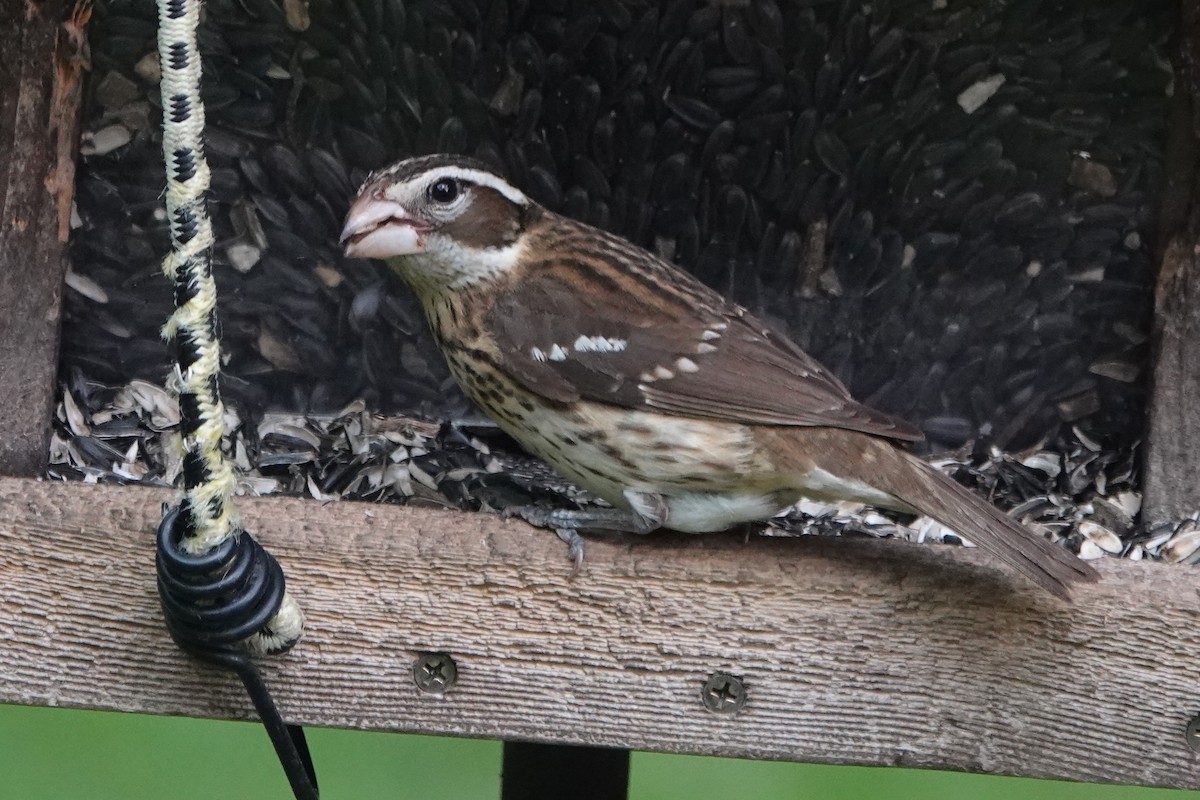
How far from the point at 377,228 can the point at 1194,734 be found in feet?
5.56

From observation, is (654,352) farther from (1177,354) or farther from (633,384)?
(1177,354)

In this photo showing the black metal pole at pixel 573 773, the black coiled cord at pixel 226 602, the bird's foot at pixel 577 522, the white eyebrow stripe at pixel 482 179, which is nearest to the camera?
the black coiled cord at pixel 226 602

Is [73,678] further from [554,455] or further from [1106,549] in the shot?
[1106,549]

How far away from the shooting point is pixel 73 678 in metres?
2.56

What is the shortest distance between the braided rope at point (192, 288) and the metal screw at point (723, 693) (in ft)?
2.80

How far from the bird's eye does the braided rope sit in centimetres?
94

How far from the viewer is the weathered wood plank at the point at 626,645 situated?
8.40ft

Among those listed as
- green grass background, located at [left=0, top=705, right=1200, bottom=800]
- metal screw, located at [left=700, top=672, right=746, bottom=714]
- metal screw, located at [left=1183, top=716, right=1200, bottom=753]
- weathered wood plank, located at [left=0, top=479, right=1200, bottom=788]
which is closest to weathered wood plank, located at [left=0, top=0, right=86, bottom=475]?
weathered wood plank, located at [left=0, top=479, right=1200, bottom=788]

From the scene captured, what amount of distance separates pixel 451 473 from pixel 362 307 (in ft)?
1.57

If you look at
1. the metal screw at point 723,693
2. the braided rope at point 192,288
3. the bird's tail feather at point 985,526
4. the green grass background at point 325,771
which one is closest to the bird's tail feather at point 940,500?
the bird's tail feather at point 985,526

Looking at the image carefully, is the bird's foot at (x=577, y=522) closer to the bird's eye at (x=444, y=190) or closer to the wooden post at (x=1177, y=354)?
the bird's eye at (x=444, y=190)

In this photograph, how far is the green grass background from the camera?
4695 millimetres

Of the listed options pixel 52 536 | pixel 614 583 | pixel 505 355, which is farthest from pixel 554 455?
pixel 52 536

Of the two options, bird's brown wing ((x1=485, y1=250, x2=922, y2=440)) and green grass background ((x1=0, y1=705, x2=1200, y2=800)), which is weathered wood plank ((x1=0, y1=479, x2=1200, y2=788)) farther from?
green grass background ((x1=0, y1=705, x2=1200, y2=800))
